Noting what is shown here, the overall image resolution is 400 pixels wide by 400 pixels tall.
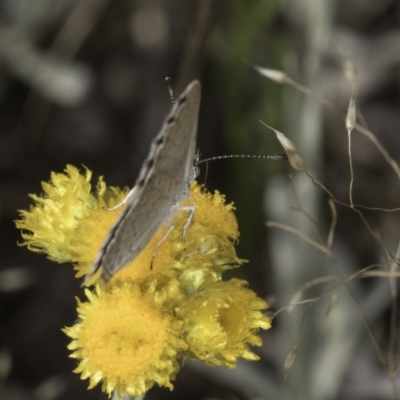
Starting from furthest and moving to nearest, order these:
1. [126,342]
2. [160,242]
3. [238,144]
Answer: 1. [238,144]
2. [160,242]
3. [126,342]

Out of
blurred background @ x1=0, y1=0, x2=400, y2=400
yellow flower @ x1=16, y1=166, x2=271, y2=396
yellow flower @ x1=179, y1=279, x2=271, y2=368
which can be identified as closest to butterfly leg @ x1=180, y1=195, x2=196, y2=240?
yellow flower @ x1=16, y1=166, x2=271, y2=396

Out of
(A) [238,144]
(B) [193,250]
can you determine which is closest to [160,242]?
(B) [193,250]

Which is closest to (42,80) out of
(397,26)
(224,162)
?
(224,162)

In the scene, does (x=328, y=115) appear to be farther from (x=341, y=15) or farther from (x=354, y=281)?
(x=354, y=281)

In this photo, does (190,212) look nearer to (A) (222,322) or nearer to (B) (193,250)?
(B) (193,250)

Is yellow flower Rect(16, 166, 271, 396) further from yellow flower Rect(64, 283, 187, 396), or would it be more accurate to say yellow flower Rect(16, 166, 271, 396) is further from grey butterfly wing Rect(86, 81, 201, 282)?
grey butterfly wing Rect(86, 81, 201, 282)
